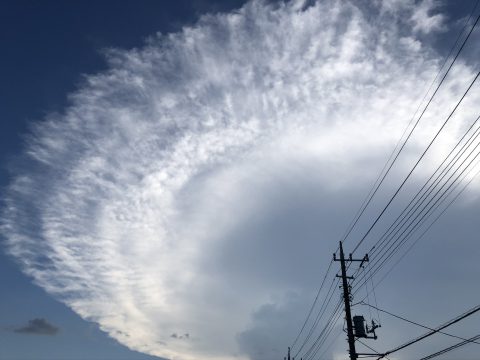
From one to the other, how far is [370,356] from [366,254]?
19.6 feet

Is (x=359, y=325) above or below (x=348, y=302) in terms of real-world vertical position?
below

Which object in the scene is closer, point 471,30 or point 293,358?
point 471,30

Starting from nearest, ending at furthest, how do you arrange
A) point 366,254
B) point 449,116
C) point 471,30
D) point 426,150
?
point 471,30 → point 449,116 → point 426,150 → point 366,254

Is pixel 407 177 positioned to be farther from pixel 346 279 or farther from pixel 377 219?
pixel 346 279

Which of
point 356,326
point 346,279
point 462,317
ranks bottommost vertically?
point 462,317

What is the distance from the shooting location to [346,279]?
2486 cm

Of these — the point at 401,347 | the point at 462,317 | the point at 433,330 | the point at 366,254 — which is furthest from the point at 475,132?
the point at 366,254

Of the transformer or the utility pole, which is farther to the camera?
the transformer

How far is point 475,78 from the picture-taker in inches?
333

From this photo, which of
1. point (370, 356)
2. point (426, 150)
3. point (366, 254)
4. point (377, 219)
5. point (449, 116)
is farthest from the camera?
point (366, 254)

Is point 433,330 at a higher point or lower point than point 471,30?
lower

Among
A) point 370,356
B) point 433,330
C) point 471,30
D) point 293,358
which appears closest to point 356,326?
point 370,356

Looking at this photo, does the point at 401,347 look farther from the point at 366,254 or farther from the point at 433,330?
the point at 366,254

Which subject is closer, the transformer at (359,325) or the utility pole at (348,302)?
the utility pole at (348,302)
